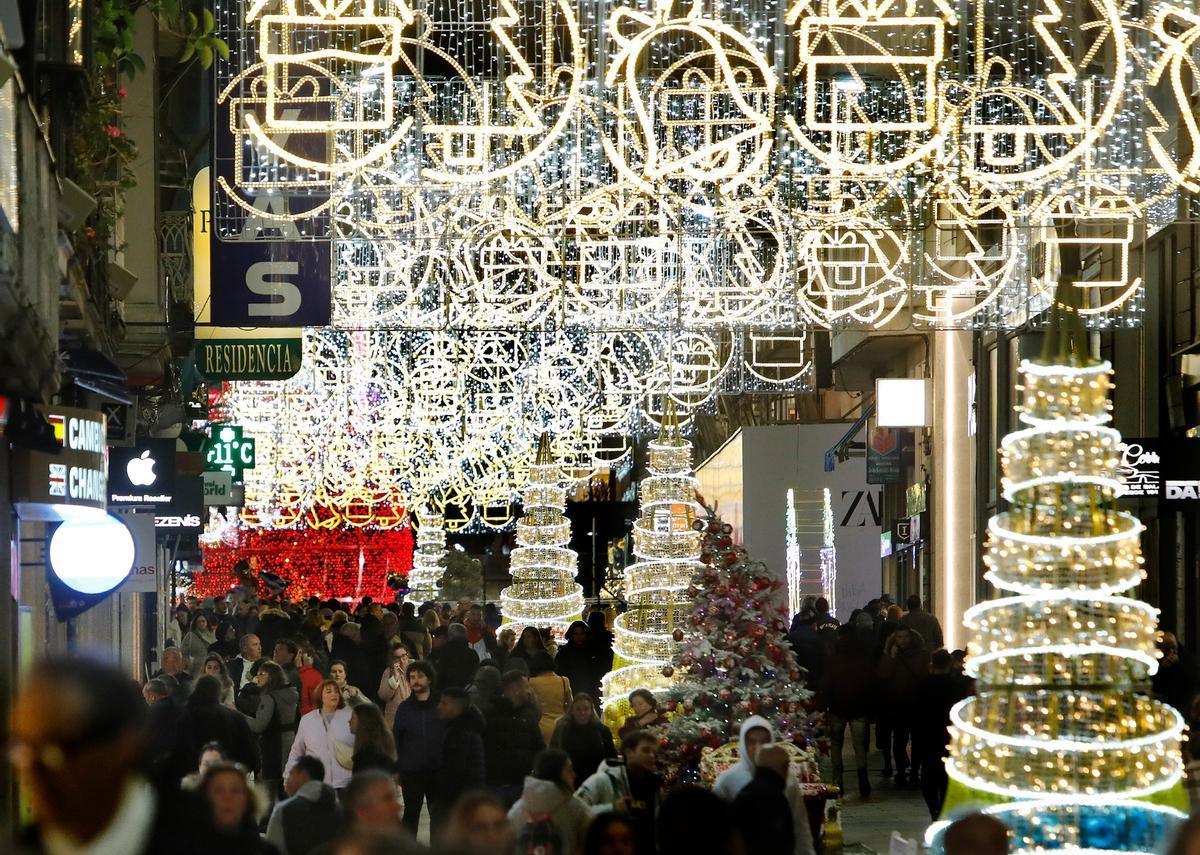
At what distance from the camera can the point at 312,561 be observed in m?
69.4

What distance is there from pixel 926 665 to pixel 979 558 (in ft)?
42.3

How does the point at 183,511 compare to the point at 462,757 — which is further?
the point at 183,511

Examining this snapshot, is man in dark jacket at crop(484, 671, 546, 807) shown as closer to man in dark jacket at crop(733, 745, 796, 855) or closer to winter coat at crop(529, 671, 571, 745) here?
winter coat at crop(529, 671, 571, 745)

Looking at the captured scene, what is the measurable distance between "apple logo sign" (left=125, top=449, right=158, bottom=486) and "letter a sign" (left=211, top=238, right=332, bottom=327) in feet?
21.4

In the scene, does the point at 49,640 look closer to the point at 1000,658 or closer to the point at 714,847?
the point at 1000,658

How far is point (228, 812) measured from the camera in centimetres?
798

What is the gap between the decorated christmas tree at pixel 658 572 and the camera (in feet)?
79.4

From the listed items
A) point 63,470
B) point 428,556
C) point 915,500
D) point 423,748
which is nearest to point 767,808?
point 423,748

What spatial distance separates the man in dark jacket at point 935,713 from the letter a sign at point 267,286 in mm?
6117

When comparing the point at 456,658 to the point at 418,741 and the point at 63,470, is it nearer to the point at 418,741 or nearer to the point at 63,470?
the point at 418,741

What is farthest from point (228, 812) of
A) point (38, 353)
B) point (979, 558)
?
point (979, 558)

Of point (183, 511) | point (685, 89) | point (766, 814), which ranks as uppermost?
point (685, 89)

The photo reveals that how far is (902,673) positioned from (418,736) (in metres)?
7.63

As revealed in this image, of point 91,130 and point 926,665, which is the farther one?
point 926,665
